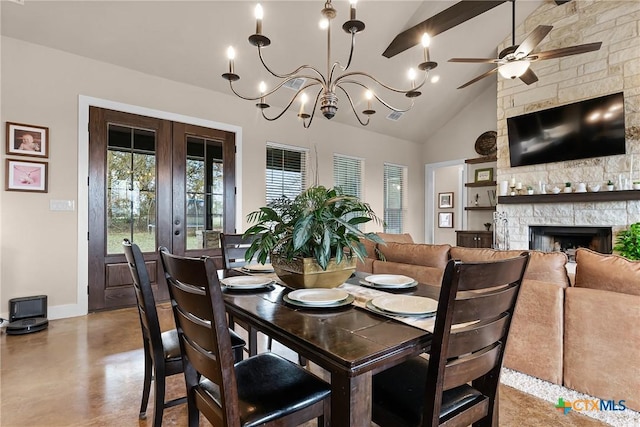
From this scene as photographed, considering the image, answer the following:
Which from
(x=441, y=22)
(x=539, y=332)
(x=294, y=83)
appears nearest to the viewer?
(x=539, y=332)

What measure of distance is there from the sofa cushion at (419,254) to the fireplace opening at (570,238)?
127 inches

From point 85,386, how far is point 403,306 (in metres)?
2.13

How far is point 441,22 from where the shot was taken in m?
4.01

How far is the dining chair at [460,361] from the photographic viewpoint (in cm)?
93

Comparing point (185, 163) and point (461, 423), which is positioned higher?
point (185, 163)

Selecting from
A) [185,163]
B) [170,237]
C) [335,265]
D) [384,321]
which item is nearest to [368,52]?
[185,163]

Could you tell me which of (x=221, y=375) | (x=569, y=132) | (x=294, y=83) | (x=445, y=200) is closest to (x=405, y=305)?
(x=221, y=375)

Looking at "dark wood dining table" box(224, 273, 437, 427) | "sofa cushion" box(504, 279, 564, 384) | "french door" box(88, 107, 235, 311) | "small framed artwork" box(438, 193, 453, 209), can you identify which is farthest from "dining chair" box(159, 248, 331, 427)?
"small framed artwork" box(438, 193, 453, 209)

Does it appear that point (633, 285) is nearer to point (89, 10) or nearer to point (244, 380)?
point (244, 380)

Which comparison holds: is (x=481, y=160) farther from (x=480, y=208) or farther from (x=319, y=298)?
(x=319, y=298)

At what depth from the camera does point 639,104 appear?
158 inches

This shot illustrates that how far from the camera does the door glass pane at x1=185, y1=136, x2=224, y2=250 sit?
14.2ft

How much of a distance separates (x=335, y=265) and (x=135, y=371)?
5.92 feet

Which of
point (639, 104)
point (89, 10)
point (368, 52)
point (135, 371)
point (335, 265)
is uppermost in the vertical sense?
point (368, 52)
